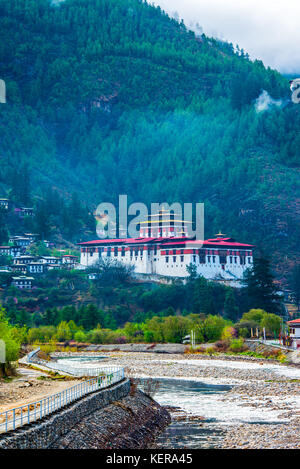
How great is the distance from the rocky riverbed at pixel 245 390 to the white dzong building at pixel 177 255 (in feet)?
193

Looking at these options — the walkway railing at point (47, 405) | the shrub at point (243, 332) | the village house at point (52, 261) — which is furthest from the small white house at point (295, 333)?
the village house at point (52, 261)

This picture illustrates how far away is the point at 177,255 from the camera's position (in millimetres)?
160125

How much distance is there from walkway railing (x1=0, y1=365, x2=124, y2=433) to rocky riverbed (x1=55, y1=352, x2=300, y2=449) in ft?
16.7

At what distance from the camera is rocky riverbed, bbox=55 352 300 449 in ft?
118

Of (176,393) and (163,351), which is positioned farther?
(163,351)

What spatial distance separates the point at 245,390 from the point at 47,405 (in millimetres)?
26235

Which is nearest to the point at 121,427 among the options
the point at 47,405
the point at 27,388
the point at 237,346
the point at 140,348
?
the point at 47,405

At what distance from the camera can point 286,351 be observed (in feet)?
275

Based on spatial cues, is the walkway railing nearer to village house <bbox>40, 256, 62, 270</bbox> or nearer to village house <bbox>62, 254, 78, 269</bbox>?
village house <bbox>40, 256, 62, 270</bbox>

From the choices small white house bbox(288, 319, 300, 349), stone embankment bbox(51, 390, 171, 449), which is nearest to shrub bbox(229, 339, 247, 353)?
small white house bbox(288, 319, 300, 349)

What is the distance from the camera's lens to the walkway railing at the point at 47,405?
2692cm

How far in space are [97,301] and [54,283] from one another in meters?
16.5
